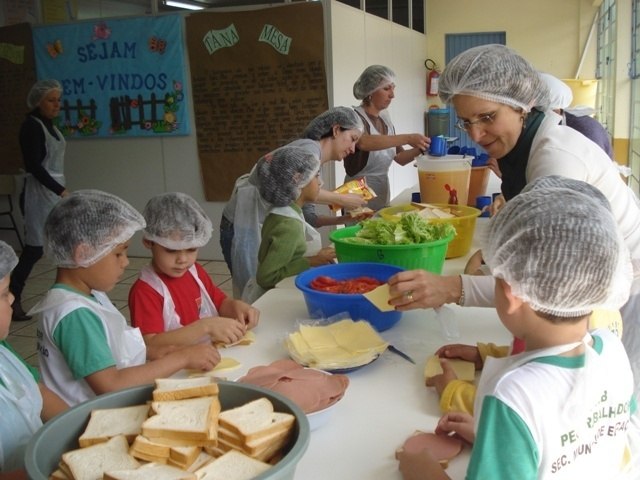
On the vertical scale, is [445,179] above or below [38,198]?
above

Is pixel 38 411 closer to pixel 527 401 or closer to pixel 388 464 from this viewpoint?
pixel 388 464

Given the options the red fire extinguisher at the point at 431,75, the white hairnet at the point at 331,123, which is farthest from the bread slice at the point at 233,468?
the red fire extinguisher at the point at 431,75

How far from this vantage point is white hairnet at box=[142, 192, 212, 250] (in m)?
2.01

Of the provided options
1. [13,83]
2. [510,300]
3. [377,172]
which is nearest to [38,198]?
[13,83]

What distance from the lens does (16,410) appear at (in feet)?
4.40

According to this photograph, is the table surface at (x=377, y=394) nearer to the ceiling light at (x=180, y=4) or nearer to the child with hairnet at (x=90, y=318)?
the child with hairnet at (x=90, y=318)

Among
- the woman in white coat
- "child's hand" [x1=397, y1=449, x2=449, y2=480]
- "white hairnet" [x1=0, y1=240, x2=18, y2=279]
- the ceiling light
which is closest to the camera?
"child's hand" [x1=397, y1=449, x2=449, y2=480]

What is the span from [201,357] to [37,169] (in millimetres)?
3594

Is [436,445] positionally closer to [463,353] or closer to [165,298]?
[463,353]

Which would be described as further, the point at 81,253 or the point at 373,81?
the point at 373,81

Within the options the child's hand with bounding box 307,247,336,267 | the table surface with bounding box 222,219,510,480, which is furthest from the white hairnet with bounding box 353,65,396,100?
the table surface with bounding box 222,219,510,480

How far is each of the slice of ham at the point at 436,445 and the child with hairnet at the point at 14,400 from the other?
0.79 m

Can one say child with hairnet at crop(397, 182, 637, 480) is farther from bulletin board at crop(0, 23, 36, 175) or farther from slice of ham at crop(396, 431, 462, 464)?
bulletin board at crop(0, 23, 36, 175)

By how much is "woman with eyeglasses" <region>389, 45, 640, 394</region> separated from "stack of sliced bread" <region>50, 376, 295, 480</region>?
722mm
